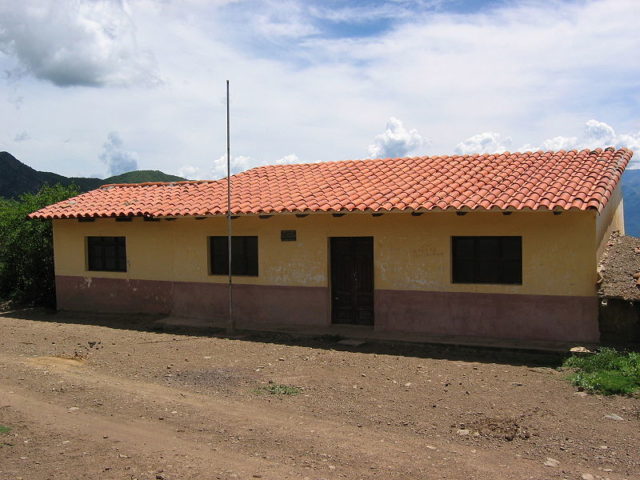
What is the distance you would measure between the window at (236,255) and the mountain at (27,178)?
2426cm

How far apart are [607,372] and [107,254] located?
12.1 metres

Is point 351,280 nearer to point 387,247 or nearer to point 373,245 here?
point 373,245

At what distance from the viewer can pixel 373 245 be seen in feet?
38.9

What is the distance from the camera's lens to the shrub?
17.1m

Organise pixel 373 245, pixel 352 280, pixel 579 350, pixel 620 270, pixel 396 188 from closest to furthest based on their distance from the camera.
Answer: pixel 579 350
pixel 620 270
pixel 373 245
pixel 396 188
pixel 352 280

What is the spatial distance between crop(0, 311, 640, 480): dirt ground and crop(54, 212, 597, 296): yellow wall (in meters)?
1.47

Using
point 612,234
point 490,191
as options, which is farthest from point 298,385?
point 612,234

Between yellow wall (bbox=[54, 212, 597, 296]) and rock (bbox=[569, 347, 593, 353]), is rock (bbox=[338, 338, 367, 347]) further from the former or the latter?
rock (bbox=[569, 347, 593, 353])

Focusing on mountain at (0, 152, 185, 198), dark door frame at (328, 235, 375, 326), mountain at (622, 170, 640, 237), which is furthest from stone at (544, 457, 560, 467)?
mountain at (0, 152, 185, 198)

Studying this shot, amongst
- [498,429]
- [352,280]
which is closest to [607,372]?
[498,429]

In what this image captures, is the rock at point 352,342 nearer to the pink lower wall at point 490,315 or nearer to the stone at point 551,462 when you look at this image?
the pink lower wall at point 490,315

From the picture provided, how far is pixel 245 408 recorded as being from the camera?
705 cm

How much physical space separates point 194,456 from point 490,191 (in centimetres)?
766

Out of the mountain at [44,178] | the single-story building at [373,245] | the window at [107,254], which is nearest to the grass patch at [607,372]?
the single-story building at [373,245]
